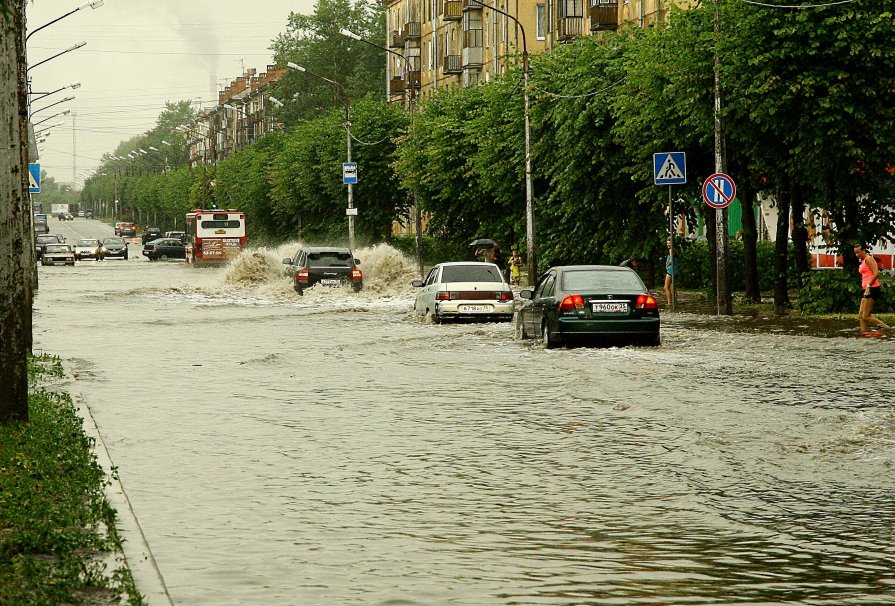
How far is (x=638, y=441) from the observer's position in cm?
1303

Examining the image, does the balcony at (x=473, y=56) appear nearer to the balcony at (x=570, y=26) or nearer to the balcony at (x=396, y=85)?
the balcony at (x=396, y=85)

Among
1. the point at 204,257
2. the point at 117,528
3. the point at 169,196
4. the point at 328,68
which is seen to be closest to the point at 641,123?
the point at 117,528

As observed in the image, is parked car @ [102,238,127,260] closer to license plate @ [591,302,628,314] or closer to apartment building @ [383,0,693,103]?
apartment building @ [383,0,693,103]

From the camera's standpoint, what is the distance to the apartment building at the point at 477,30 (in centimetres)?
6438

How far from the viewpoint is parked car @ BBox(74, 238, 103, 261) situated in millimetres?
101562

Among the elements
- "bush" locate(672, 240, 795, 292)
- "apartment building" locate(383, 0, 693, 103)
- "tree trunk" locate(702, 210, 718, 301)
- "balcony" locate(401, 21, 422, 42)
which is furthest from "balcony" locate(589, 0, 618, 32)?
"balcony" locate(401, 21, 422, 42)

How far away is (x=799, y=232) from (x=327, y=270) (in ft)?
50.0

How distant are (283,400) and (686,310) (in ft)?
62.8

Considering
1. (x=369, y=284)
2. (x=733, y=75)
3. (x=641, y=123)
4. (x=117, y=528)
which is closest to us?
(x=117, y=528)

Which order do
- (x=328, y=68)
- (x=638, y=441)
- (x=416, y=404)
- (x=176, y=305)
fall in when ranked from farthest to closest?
1. (x=328, y=68)
2. (x=176, y=305)
3. (x=416, y=404)
4. (x=638, y=441)

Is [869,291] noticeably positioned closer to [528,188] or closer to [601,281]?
[601,281]

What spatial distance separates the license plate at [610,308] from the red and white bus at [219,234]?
57439 millimetres

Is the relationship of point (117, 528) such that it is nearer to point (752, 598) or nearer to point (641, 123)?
point (752, 598)

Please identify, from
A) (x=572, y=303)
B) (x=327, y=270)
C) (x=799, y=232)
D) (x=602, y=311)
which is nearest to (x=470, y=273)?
(x=799, y=232)
